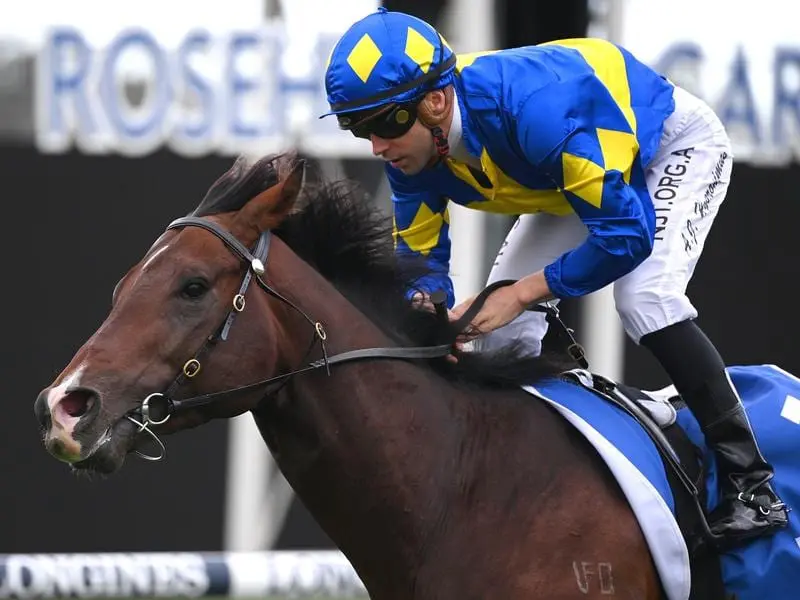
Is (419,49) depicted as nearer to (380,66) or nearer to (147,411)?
(380,66)

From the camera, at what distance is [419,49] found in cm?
293

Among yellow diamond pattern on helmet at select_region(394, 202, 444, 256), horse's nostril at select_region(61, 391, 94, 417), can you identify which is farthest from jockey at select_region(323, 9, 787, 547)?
horse's nostril at select_region(61, 391, 94, 417)

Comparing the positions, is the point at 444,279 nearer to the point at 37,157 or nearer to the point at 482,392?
the point at 482,392

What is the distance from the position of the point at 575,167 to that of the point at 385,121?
1.32 ft

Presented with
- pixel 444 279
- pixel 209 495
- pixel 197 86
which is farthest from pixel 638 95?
pixel 209 495

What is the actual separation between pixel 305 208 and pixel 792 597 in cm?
128

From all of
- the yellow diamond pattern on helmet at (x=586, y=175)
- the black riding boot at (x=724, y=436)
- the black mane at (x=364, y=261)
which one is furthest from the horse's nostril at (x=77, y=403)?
the black riding boot at (x=724, y=436)

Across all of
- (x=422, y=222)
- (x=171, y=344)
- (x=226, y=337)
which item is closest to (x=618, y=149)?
(x=422, y=222)

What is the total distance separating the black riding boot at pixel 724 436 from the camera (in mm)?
2891

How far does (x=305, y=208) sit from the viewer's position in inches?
116

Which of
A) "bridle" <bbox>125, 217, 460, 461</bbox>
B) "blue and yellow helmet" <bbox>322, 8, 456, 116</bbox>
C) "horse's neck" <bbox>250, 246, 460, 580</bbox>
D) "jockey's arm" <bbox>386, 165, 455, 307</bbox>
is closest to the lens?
"bridle" <bbox>125, 217, 460, 461</bbox>

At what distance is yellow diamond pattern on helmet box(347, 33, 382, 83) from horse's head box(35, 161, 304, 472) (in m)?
0.23

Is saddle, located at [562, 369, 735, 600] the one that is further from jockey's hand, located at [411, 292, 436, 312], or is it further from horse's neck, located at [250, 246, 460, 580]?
horse's neck, located at [250, 246, 460, 580]

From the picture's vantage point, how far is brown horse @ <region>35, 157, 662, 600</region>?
2.66 m
